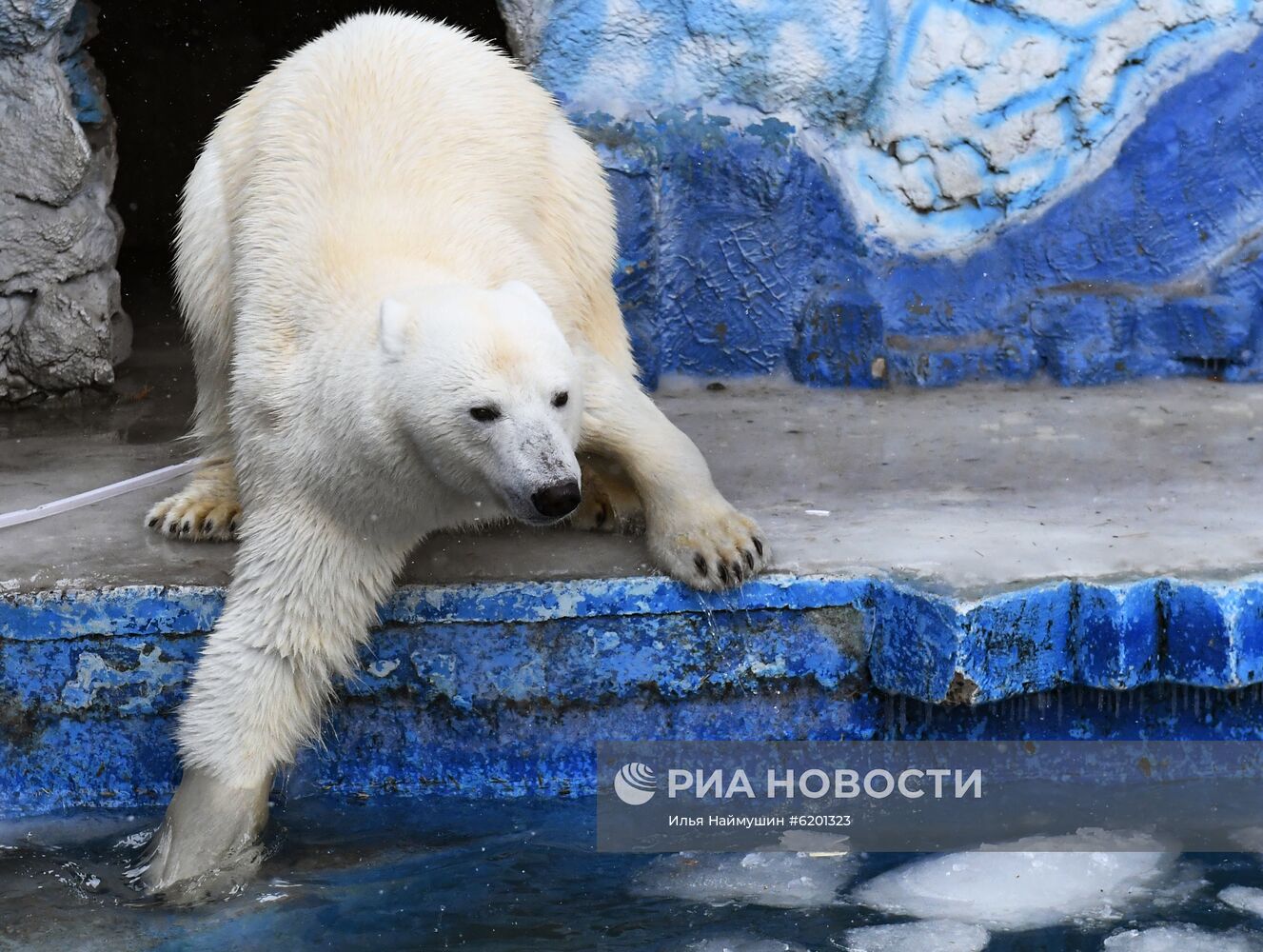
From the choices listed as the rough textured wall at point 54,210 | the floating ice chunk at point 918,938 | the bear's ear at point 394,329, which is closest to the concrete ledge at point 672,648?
the floating ice chunk at point 918,938

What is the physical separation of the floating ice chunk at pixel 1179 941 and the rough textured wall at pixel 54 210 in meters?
3.41

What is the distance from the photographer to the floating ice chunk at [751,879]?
9.06 ft

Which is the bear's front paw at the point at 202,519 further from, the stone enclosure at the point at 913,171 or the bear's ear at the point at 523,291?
the stone enclosure at the point at 913,171

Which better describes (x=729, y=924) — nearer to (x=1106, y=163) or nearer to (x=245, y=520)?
(x=245, y=520)

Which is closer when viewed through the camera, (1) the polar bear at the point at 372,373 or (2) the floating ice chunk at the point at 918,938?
(2) the floating ice chunk at the point at 918,938

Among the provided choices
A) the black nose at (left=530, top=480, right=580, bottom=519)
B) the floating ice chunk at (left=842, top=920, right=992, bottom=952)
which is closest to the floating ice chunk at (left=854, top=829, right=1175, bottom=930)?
the floating ice chunk at (left=842, top=920, right=992, bottom=952)

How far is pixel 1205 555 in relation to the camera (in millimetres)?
3107

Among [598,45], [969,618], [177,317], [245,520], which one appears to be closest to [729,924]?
[969,618]

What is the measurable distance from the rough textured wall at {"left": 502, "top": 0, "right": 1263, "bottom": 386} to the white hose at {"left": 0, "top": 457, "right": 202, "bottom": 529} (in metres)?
1.34

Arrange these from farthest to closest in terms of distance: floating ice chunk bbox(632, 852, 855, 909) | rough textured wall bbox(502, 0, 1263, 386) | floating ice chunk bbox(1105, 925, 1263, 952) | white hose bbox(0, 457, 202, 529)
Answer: rough textured wall bbox(502, 0, 1263, 386) < white hose bbox(0, 457, 202, 529) < floating ice chunk bbox(632, 852, 855, 909) < floating ice chunk bbox(1105, 925, 1263, 952)

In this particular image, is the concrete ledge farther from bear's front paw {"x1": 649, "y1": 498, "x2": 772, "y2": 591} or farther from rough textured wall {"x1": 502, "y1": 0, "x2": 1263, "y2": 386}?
rough textured wall {"x1": 502, "y1": 0, "x2": 1263, "y2": 386}

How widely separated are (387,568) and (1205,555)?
1563 millimetres

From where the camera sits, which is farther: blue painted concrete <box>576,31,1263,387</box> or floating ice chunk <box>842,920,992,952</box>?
blue painted concrete <box>576,31,1263,387</box>

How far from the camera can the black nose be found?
8.43 feet
